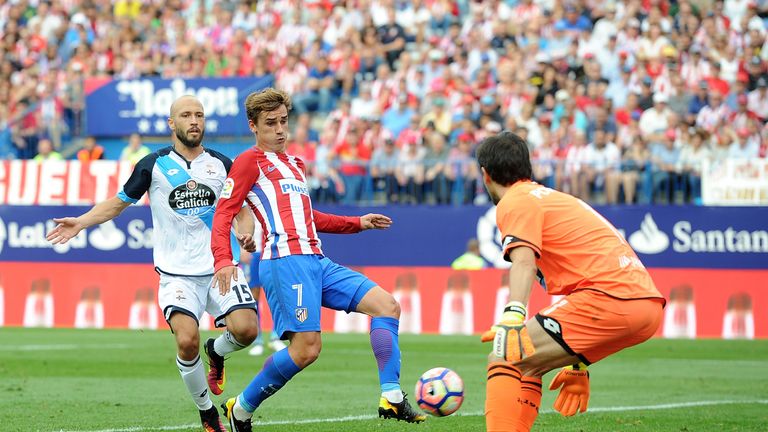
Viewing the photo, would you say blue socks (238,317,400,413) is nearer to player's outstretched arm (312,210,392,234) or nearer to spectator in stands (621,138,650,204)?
player's outstretched arm (312,210,392,234)

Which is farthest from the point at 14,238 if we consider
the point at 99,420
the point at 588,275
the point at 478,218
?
the point at 588,275

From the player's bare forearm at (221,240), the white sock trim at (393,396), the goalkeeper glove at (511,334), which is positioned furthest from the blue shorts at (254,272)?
the goalkeeper glove at (511,334)

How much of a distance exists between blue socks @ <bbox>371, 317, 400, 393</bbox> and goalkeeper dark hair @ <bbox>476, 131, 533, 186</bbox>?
1.95m

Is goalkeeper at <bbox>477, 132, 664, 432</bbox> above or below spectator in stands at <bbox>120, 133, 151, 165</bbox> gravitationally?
below

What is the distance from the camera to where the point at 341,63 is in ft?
85.3

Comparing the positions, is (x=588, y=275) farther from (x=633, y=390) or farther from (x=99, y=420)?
(x=633, y=390)

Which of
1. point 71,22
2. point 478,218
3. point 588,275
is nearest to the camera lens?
point 588,275

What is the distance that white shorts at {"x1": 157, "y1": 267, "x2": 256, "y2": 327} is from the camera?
9352mm

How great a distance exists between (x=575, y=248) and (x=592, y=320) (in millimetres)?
429

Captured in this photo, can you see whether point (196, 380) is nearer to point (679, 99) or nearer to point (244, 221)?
point (244, 221)

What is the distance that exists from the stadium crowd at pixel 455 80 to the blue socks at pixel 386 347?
12.9 metres

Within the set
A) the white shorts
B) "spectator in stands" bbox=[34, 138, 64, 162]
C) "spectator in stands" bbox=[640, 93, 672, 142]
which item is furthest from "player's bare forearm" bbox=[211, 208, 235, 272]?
"spectator in stands" bbox=[34, 138, 64, 162]

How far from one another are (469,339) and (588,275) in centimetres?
1210

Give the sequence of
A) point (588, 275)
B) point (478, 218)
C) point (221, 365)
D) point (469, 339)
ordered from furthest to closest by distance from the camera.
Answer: point (478, 218), point (469, 339), point (221, 365), point (588, 275)
